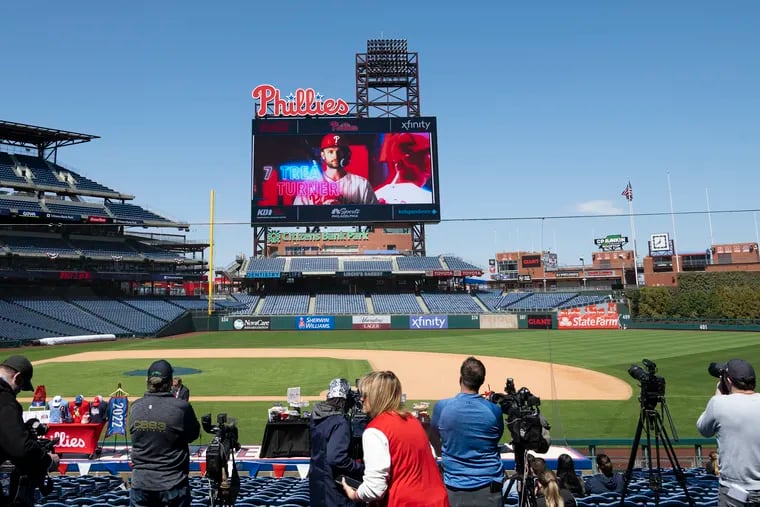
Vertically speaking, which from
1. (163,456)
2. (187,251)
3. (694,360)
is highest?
(187,251)

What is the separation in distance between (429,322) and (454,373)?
1087 inches

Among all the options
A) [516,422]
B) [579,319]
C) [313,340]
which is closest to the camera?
[516,422]

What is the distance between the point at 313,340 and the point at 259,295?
68.7 ft

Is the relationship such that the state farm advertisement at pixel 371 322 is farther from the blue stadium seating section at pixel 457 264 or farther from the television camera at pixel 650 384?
the television camera at pixel 650 384

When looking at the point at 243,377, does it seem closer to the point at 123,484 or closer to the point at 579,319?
the point at 123,484

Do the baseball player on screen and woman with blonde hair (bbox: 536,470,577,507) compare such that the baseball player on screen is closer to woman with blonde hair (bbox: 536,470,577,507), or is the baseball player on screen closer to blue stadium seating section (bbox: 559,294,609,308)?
blue stadium seating section (bbox: 559,294,609,308)

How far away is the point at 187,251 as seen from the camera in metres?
63.0

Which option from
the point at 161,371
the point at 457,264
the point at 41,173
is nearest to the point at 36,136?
the point at 41,173

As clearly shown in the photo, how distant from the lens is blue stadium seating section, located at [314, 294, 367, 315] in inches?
2154

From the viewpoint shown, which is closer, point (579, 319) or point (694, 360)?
point (694, 360)

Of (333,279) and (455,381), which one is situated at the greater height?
(333,279)

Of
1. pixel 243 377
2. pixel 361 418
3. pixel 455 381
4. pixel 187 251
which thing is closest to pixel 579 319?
pixel 455 381

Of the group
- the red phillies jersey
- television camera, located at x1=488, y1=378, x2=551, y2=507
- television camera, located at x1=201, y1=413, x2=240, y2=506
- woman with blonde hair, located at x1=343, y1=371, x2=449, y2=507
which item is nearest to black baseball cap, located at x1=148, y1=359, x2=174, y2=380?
television camera, located at x1=201, y1=413, x2=240, y2=506

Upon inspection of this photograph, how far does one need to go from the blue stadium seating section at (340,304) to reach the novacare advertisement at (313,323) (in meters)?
1.97
